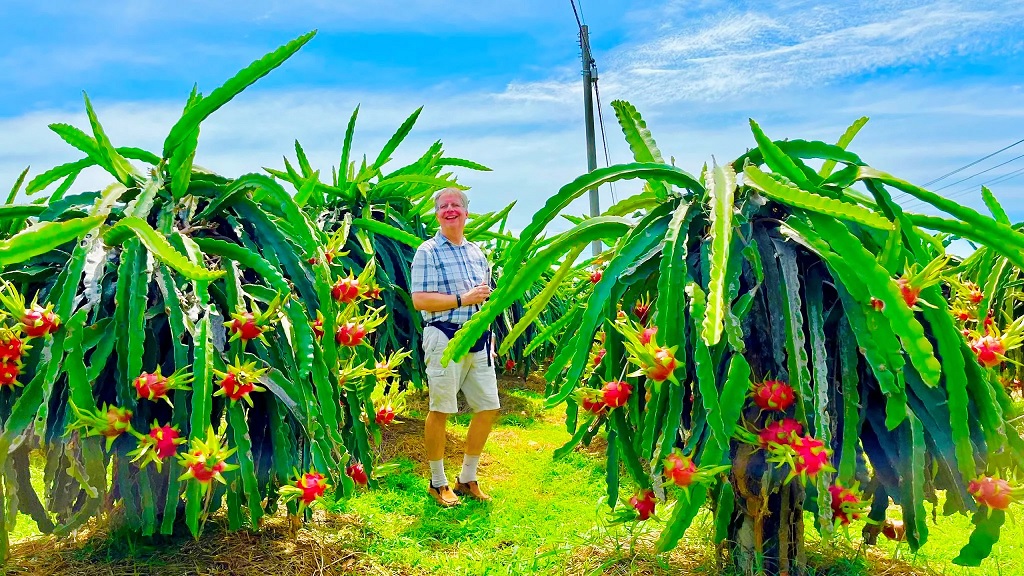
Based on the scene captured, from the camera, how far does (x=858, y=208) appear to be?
1845mm

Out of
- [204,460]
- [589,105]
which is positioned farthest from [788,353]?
[589,105]

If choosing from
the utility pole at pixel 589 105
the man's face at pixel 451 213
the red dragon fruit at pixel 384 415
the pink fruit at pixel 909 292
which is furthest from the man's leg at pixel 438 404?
the utility pole at pixel 589 105

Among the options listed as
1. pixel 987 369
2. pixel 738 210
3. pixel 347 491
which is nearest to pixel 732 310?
pixel 738 210

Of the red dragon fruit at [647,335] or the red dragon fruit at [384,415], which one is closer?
the red dragon fruit at [647,335]

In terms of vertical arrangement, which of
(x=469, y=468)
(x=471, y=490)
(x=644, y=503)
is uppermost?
(x=644, y=503)

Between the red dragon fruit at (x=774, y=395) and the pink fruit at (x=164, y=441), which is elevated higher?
the red dragon fruit at (x=774, y=395)

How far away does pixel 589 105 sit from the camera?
458 inches

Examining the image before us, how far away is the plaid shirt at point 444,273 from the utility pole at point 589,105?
6.93 metres

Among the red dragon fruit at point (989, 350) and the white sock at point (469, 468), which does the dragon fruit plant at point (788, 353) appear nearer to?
the red dragon fruit at point (989, 350)

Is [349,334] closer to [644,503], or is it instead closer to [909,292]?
[644,503]

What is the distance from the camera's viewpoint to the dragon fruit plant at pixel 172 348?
2150mm

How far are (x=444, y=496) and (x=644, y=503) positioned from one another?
6.24 ft

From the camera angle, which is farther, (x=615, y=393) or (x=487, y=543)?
(x=487, y=543)

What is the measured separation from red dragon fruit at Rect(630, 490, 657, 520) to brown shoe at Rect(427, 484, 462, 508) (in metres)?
1.82
